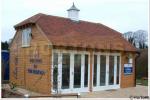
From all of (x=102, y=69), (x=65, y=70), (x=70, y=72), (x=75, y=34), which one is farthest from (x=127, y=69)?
(x=75, y=34)

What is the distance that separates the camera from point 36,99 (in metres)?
3.28

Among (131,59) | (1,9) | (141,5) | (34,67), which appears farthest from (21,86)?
(131,59)

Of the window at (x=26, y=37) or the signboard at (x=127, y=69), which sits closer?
the window at (x=26, y=37)

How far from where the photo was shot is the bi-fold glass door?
496 centimetres

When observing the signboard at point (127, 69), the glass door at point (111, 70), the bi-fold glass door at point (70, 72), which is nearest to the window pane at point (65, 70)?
the bi-fold glass door at point (70, 72)

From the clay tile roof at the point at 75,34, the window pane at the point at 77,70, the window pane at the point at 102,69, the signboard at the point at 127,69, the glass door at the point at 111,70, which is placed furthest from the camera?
the signboard at the point at 127,69

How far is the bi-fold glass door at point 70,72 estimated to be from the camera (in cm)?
496

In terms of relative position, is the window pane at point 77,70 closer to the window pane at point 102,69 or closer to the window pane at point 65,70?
the window pane at point 65,70

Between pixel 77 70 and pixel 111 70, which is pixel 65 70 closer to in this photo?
pixel 77 70

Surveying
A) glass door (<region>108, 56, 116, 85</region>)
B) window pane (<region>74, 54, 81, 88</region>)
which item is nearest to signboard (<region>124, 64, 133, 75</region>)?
glass door (<region>108, 56, 116, 85</region>)

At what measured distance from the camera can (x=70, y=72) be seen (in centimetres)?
517

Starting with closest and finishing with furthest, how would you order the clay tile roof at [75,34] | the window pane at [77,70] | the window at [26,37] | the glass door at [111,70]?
the clay tile roof at [75,34], the window at [26,37], the window pane at [77,70], the glass door at [111,70]

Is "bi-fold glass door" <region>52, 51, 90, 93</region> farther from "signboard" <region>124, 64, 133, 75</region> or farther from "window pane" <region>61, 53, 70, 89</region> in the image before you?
"signboard" <region>124, 64, 133, 75</region>

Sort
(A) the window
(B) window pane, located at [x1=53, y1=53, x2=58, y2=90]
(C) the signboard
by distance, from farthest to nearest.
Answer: (C) the signboard
(B) window pane, located at [x1=53, y1=53, x2=58, y2=90]
(A) the window
